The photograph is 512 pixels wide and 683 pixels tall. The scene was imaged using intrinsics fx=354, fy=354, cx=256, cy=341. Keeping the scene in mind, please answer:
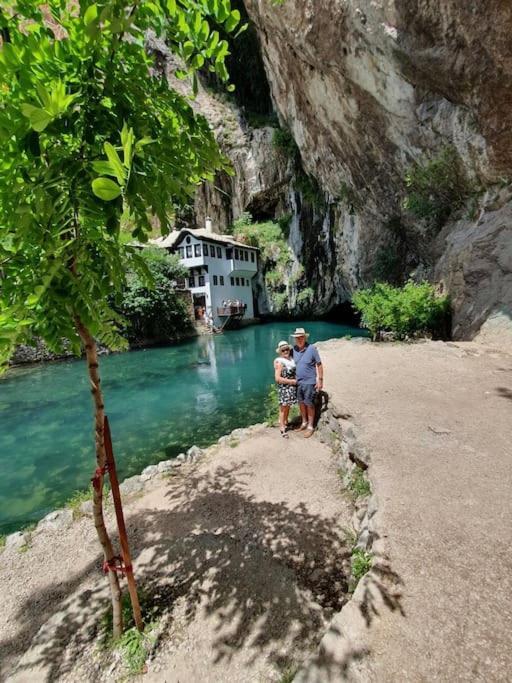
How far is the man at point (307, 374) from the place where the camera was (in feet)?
22.6

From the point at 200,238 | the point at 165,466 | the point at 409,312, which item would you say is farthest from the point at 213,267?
the point at 165,466

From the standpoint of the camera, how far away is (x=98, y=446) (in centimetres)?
258

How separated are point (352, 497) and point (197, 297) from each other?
32.0m

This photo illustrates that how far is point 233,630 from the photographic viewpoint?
3039 mm

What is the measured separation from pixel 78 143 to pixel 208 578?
13.0 feet

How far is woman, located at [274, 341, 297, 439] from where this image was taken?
7.15 m

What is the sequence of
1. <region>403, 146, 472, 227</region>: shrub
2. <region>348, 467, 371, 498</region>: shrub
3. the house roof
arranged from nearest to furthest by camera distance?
<region>348, 467, 371, 498</region>: shrub < <region>403, 146, 472, 227</region>: shrub < the house roof

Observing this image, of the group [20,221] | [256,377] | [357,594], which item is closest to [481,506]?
[357,594]

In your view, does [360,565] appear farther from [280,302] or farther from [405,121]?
[280,302]

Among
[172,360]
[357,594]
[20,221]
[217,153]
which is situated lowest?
[172,360]

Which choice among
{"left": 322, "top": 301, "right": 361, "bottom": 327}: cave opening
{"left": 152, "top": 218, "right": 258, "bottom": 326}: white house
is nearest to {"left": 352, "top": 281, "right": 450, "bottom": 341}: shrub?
{"left": 152, "top": 218, "right": 258, "bottom": 326}: white house

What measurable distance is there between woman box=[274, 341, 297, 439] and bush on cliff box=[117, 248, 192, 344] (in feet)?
66.5

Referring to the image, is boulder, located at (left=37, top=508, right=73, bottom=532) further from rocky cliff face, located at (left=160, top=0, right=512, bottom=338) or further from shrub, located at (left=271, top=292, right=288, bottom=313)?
shrub, located at (left=271, top=292, right=288, bottom=313)

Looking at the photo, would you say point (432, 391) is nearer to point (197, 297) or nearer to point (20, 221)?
point (20, 221)
